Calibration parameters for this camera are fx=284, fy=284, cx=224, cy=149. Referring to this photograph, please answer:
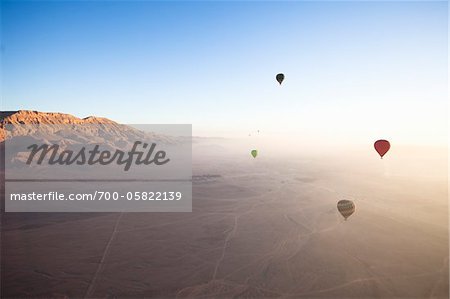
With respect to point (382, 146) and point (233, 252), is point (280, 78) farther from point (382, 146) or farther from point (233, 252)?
point (233, 252)

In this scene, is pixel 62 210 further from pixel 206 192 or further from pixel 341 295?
pixel 341 295

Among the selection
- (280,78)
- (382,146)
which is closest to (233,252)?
(280,78)

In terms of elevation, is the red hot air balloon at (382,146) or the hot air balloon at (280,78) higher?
the hot air balloon at (280,78)

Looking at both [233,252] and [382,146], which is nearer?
[233,252]

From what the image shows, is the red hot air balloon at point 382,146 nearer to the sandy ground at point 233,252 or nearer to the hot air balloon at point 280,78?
the sandy ground at point 233,252

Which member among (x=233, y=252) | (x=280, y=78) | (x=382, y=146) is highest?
(x=280, y=78)

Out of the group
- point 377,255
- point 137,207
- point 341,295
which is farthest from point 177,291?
point 137,207

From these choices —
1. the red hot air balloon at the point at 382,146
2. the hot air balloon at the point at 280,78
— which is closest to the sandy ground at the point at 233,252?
the red hot air balloon at the point at 382,146

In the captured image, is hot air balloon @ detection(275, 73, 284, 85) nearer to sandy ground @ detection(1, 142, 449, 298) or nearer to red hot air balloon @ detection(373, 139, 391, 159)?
red hot air balloon @ detection(373, 139, 391, 159)

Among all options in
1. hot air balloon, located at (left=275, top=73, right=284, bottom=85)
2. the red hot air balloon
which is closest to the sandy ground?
the red hot air balloon
